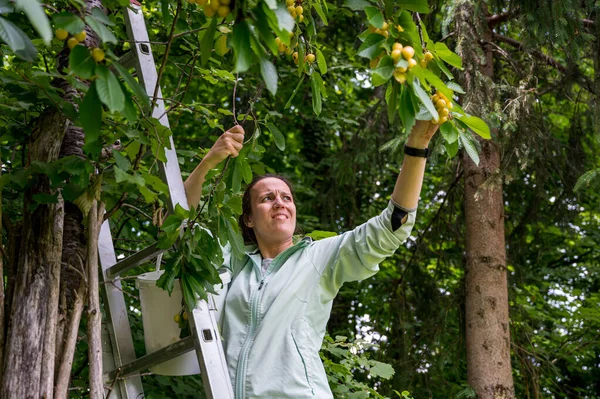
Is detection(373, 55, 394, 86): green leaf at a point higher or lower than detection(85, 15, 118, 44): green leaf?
lower

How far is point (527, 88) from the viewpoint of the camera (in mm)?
5516

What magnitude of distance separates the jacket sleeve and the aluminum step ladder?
42cm

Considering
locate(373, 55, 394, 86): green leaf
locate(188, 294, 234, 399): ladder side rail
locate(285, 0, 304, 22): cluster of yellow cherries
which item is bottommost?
locate(188, 294, 234, 399): ladder side rail

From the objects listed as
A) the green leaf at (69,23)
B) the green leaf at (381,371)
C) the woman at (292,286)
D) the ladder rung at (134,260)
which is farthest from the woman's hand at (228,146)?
the green leaf at (381,371)

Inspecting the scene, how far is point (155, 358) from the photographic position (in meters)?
2.35

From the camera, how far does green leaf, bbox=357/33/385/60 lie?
1691 mm

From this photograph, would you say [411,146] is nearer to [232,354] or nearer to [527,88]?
Answer: [232,354]

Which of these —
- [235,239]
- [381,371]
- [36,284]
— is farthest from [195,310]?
[381,371]

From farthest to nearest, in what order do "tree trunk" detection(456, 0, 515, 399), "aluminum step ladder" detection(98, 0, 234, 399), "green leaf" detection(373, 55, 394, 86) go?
"tree trunk" detection(456, 0, 515, 399)
"aluminum step ladder" detection(98, 0, 234, 399)
"green leaf" detection(373, 55, 394, 86)

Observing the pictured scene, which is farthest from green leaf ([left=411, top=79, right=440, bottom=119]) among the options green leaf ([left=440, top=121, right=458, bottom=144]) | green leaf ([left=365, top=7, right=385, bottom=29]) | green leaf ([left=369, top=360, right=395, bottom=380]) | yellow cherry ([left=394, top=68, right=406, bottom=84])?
green leaf ([left=369, top=360, right=395, bottom=380])

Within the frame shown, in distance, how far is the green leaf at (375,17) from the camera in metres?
1.67

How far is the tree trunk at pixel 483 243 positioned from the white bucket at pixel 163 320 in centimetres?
294

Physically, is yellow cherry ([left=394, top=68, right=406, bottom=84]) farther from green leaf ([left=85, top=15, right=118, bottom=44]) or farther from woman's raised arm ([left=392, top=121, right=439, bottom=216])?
green leaf ([left=85, top=15, right=118, bottom=44])

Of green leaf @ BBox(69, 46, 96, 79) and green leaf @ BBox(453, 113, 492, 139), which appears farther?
green leaf @ BBox(453, 113, 492, 139)
